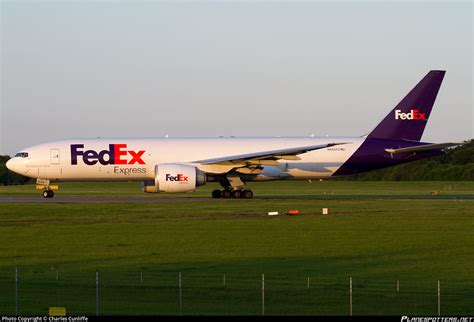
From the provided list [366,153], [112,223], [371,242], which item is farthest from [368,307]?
[366,153]

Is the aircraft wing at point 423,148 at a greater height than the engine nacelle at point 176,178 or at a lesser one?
greater

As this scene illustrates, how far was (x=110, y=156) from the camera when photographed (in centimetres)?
5094

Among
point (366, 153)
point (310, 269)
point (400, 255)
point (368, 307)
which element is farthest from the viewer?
point (366, 153)

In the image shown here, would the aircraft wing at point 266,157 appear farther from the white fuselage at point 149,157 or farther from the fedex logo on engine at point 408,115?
the fedex logo on engine at point 408,115

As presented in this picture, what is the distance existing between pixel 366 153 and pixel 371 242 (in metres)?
23.5

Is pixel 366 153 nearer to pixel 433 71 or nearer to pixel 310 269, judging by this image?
pixel 433 71

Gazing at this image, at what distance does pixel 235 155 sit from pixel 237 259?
27.4 metres

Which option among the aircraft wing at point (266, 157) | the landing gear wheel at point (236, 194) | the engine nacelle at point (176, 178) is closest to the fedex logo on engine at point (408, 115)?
the aircraft wing at point (266, 157)

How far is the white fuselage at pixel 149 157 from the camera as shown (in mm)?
51062

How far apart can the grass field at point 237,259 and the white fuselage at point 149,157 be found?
8252 millimetres

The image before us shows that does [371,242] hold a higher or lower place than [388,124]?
lower

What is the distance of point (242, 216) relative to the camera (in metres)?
37.8

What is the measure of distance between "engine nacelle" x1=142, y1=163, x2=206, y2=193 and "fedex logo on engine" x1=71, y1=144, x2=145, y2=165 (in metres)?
3.10

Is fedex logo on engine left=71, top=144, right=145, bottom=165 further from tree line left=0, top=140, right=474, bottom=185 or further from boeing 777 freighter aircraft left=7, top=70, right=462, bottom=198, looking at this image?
tree line left=0, top=140, right=474, bottom=185
